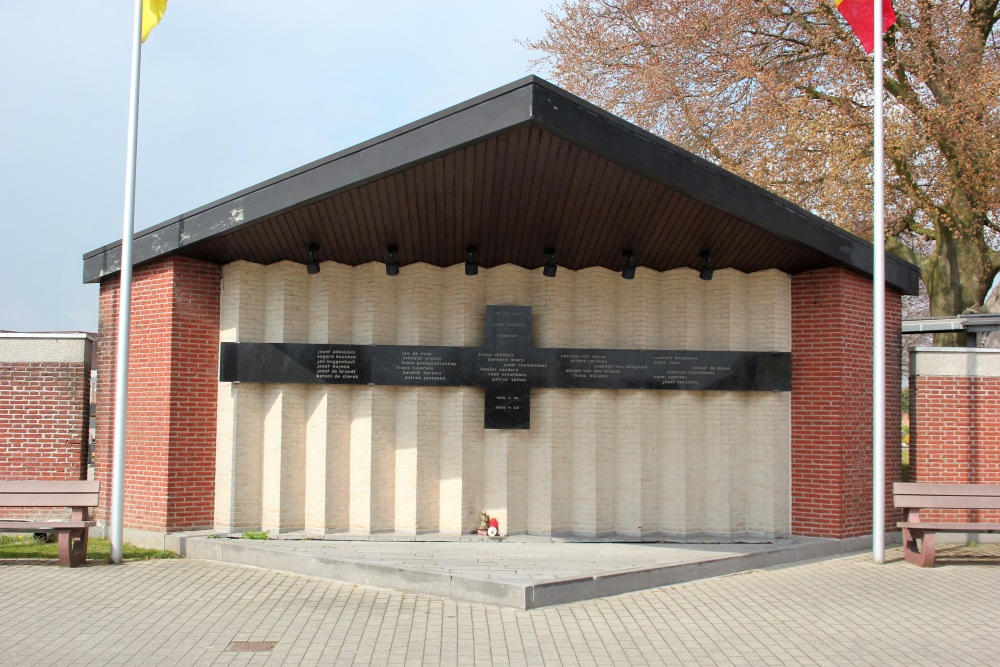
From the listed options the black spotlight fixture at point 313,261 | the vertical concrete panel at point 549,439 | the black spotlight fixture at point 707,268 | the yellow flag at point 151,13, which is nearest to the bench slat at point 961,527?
the black spotlight fixture at point 707,268

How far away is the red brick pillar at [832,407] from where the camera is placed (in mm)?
10680

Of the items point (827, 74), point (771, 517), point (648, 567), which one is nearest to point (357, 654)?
point (648, 567)

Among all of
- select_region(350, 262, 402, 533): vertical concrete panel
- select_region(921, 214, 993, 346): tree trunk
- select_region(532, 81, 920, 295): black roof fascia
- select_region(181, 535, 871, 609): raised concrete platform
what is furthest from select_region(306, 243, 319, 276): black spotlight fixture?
select_region(921, 214, 993, 346): tree trunk

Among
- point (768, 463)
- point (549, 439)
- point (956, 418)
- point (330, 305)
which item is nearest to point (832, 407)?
point (768, 463)

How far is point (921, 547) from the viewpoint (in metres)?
9.97

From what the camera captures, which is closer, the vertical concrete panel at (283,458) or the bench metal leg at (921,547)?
the bench metal leg at (921,547)

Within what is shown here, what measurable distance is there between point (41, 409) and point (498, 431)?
18.5 feet

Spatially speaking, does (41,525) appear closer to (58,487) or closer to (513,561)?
(58,487)

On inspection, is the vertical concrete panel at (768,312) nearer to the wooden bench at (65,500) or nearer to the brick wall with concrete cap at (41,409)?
the wooden bench at (65,500)

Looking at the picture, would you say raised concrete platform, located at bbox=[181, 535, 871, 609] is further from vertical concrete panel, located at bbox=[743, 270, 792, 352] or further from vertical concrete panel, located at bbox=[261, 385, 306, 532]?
vertical concrete panel, located at bbox=[743, 270, 792, 352]

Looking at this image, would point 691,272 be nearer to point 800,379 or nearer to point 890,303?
point 800,379

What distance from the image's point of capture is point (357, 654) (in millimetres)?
6230

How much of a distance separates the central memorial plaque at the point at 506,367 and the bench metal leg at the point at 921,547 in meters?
2.17

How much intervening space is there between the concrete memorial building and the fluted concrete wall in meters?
0.03
